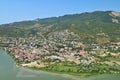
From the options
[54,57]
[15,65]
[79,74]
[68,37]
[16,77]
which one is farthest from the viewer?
[68,37]

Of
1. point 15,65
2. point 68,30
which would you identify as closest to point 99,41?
point 68,30

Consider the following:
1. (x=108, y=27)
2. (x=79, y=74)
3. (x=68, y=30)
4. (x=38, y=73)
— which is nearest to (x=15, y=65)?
(x=38, y=73)

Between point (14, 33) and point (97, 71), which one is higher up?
point (14, 33)

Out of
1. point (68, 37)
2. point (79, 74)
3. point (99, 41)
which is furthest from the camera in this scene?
point (68, 37)

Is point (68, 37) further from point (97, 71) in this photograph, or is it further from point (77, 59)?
point (97, 71)

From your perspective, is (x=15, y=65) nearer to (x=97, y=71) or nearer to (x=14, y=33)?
(x=97, y=71)

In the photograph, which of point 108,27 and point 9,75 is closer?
point 9,75

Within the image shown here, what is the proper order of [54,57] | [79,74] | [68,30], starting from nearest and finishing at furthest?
[79,74] < [54,57] < [68,30]

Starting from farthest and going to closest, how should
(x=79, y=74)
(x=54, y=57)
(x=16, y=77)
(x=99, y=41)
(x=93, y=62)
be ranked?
(x=99, y=41), (x=54, y=57), (x=93, y=62), (x=79, y=74), (x=16, y=77)

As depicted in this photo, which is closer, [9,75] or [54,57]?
[9,75]
